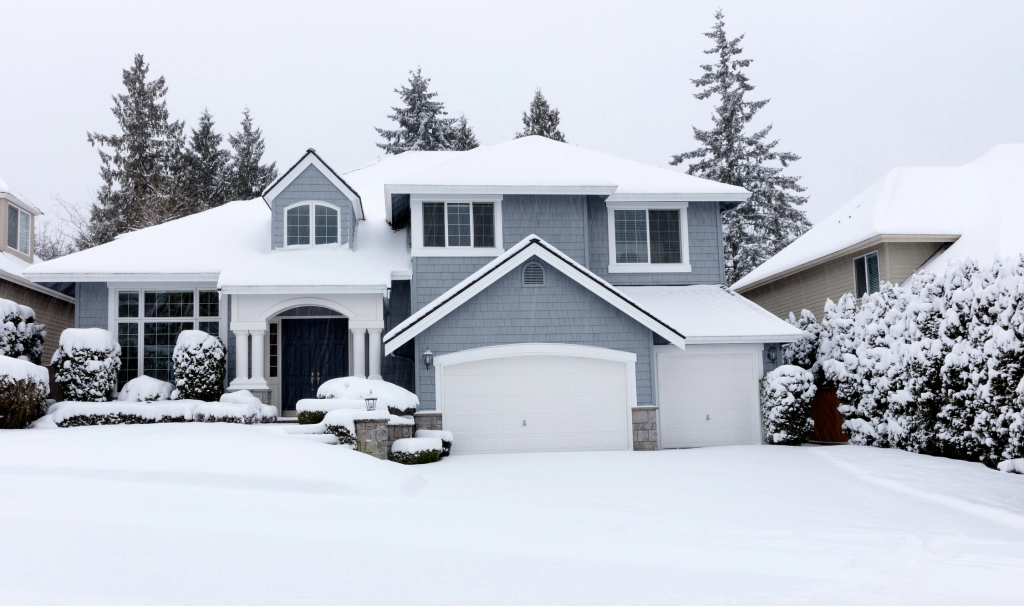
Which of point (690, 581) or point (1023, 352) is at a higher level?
point (1023, 352)

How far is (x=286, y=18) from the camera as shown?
49.8 metres

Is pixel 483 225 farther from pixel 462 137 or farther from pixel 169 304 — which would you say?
pixel 462 137

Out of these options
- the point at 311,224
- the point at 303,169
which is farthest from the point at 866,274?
the point at 303,169

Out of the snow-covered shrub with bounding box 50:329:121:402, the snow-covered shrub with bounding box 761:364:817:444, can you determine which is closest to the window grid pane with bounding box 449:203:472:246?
the snow-covered shrub with bounding box 761:364:817:444

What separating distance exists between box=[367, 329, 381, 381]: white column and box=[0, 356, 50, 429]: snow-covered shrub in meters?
5.83

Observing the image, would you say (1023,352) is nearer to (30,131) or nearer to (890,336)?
(890,336)

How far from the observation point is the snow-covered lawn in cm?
589

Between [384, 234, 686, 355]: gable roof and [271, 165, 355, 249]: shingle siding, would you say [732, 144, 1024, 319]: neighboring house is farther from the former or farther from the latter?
[271, 165, 355, 249]: shingle siding

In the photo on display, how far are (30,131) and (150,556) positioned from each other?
70.4 meters

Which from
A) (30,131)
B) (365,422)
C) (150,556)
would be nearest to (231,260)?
(365,422)

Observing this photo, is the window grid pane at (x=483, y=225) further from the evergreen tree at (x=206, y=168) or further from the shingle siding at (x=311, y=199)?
the evergreen tree at (x=206, y=168)

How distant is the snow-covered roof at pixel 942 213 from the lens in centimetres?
1895

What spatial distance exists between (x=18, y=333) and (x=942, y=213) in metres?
20.9

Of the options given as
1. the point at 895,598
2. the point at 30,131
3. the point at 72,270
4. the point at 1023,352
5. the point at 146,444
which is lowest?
the point at 895,598
